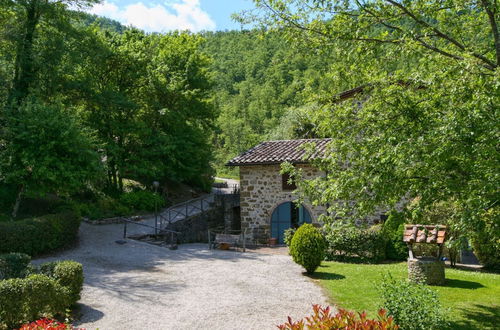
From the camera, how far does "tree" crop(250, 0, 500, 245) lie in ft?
18.8

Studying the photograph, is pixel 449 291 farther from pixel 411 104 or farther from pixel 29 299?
pixel 29 299

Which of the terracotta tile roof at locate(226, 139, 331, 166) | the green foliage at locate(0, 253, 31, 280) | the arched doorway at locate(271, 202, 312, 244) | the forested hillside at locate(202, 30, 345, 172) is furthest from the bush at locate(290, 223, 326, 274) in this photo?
the forested hillside at locate(202, 30, 345, 172)

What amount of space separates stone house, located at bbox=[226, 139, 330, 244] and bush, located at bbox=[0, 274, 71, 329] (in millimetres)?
11404

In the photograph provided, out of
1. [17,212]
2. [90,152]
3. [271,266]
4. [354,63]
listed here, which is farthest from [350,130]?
[17,212]

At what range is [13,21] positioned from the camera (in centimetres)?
1886

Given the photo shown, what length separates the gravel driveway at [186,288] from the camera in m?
8.47

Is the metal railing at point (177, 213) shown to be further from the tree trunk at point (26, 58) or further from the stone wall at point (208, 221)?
the tree trunk at point (26, 58)

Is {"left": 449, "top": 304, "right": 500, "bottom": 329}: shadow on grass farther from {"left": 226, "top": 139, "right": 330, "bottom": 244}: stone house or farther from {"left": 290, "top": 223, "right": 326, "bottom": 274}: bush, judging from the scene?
{"left": 226, "top": 139, "right": 330, "bottom": 244}: stone house

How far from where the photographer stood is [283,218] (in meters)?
19.1

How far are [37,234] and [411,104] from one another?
41.8ft

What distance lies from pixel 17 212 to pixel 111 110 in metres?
7.72

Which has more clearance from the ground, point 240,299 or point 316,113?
point 316,113

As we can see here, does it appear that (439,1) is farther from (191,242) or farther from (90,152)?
(191,242)

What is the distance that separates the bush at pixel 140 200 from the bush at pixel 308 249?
540 inches
